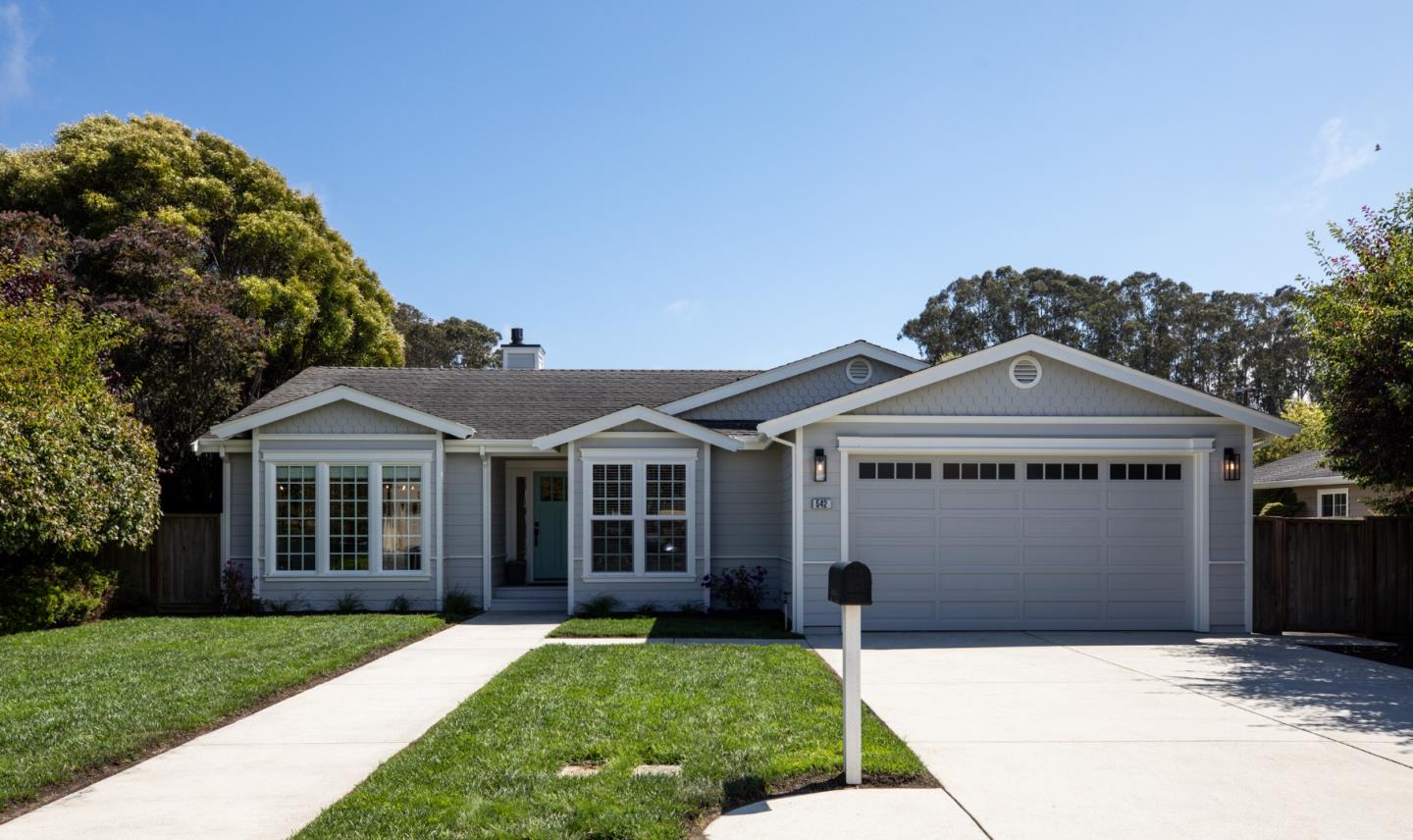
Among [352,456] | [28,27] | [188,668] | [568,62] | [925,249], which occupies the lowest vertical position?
[188,668]

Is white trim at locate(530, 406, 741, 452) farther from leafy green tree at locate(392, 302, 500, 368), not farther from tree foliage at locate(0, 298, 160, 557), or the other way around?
leafy green tree at locate(392, 302, 500, 368)

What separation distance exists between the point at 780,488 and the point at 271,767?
32.6ft

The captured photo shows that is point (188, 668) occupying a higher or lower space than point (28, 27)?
lower

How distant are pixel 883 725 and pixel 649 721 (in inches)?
66.3

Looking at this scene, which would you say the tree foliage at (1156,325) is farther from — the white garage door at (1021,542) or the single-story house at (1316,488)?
the white garage door at (1021,542)

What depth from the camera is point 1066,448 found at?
12.5 m

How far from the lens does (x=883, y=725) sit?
714cm

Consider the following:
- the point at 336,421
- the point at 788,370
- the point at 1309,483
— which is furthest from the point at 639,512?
the point at 1309,483

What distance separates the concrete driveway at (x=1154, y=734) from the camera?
520cm

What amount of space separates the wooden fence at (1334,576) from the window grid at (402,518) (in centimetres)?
1166

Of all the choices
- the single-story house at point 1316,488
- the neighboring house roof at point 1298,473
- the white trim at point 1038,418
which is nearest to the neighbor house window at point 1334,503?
the single-story house at point 1316,488

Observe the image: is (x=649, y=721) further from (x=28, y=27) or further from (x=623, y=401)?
(x=28, y=27)

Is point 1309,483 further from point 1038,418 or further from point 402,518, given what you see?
point 402,518

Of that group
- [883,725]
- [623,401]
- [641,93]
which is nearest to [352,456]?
[623,401]
